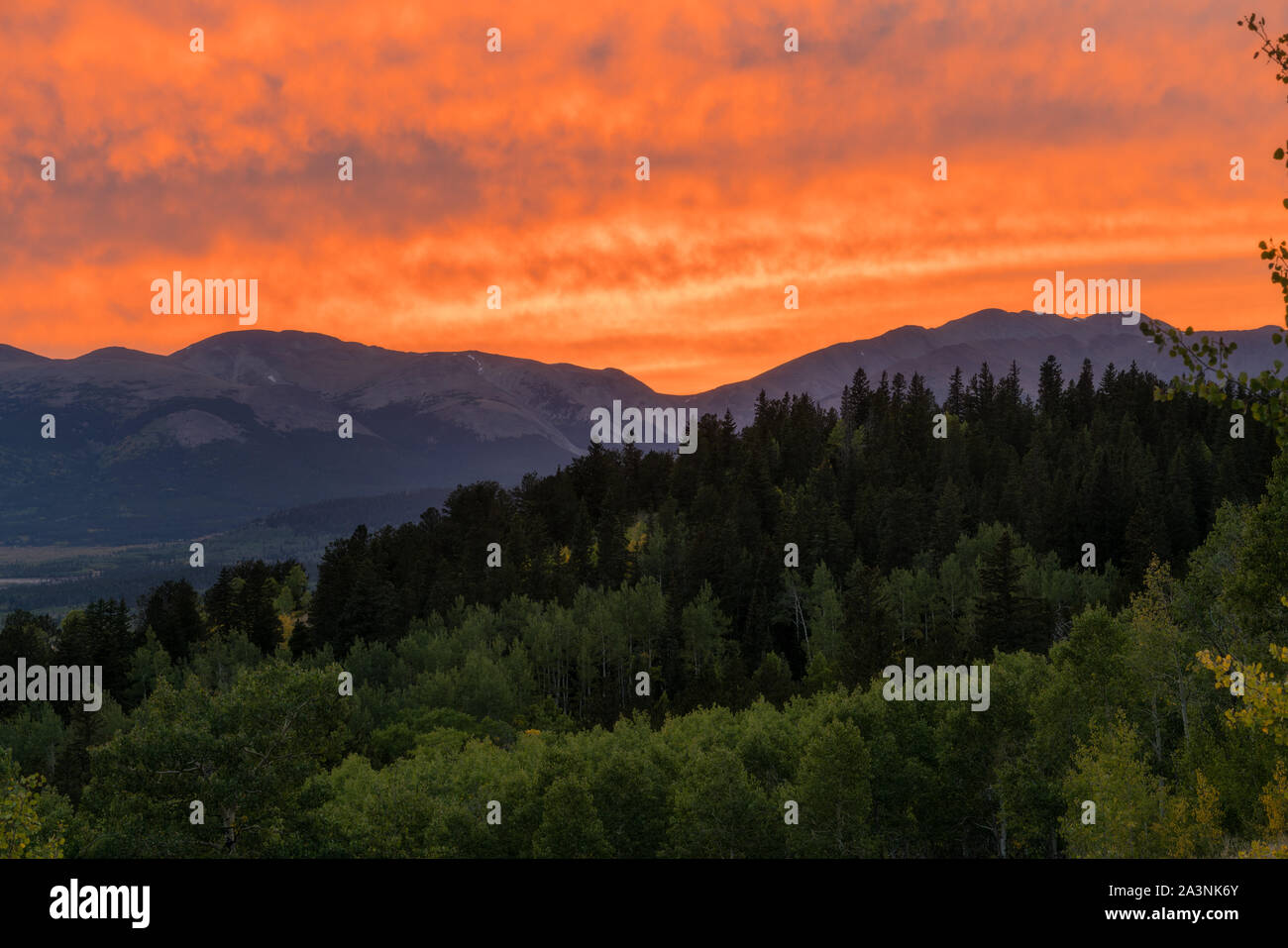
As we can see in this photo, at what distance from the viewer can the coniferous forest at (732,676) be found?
40938 millimetres

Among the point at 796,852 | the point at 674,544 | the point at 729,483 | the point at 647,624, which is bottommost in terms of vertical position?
the point at 796,852

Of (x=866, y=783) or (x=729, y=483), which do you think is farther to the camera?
(x=729, y=483)

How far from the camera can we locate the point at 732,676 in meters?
117

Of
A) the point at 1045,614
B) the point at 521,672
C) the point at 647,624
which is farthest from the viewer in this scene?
the point at 647,624

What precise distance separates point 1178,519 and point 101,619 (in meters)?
170

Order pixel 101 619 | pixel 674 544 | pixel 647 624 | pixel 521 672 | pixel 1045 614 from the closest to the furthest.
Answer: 1. pixel 1045 614
2. pixel 521 672
3. pixel 647 624
4. pixel 101 619
5. pixel 674 544

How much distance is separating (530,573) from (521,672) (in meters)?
38.2

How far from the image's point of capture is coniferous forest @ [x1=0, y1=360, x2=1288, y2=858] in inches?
1612

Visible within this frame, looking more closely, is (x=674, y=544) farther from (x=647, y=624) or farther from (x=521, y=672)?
(x=521, y=672)
